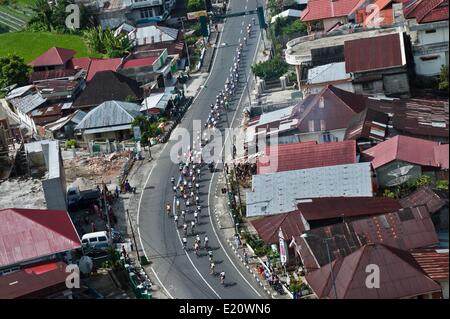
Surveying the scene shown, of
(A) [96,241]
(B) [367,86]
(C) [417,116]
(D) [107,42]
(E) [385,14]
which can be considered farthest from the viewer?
(D) [107,42]

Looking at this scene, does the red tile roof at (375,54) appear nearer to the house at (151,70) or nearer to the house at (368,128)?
the house at (368,128)

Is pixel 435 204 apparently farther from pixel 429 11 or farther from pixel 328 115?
pixel 429 11

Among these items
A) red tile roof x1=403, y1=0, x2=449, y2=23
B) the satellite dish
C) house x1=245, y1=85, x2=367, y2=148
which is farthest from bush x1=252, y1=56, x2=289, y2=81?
the satellite dish

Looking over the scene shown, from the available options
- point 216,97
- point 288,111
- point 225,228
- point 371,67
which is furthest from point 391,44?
point 225,228

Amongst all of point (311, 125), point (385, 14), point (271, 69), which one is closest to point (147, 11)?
point (271, 69)

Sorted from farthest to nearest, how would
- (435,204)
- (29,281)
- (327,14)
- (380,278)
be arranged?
(327,14) < (435,204) < (29,281) < (380,278)
